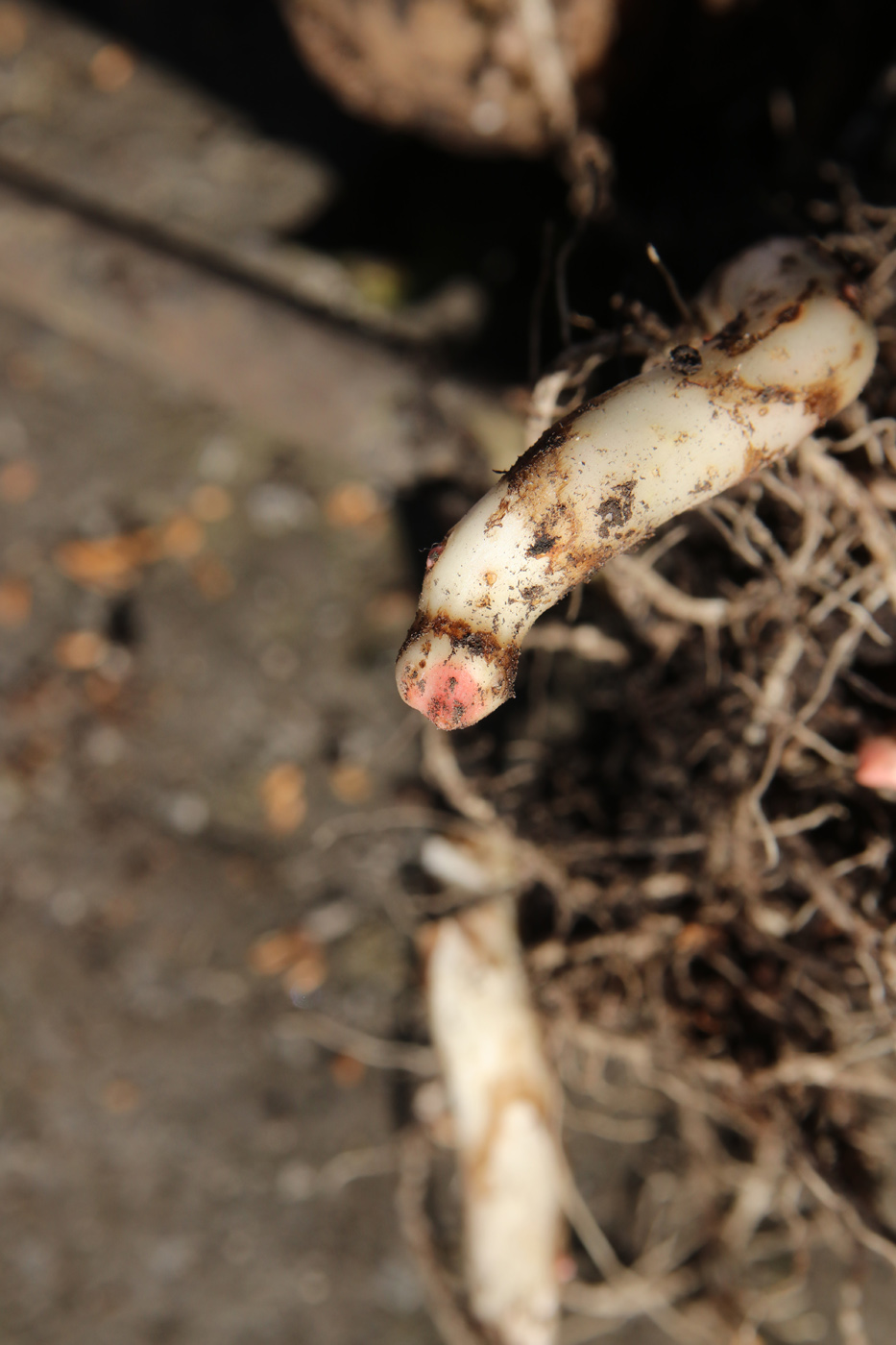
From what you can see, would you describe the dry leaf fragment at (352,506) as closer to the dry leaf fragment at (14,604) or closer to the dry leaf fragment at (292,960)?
the dry leaf fragment at (14,604)

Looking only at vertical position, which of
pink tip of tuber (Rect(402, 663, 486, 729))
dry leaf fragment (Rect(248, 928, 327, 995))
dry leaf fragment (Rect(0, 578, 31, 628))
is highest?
pink tip of tuber (Rect(402, 663, 486, 729))

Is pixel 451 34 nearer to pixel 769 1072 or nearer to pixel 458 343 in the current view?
pixel 458 343

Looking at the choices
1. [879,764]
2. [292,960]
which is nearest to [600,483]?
[879,764]

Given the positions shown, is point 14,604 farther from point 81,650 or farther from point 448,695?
point 448,695

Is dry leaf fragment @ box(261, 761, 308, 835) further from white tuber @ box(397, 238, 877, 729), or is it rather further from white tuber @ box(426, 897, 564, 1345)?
white tuber @ box(397, 238, 877, 729)

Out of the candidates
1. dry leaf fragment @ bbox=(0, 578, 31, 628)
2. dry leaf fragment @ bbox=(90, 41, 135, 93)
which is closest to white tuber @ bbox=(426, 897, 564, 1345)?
dry leaf fragment @ bbox=(0, 578, 31, 628)

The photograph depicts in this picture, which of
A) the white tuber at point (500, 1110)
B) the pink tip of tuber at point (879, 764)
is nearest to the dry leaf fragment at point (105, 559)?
the white tuber at point (500, 1110)
